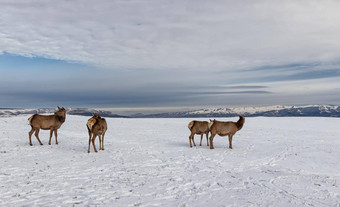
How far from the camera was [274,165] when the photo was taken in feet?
34.2

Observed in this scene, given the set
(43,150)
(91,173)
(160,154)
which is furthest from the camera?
(43,150)

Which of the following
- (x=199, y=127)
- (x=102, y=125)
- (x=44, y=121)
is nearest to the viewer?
(x=102, y=125)

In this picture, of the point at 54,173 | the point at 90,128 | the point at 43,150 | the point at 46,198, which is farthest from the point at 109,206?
the point at 43,150

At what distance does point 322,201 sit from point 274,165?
13.9ft

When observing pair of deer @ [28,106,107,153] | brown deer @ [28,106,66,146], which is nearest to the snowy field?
pair of deer @ [28,106,107,153]

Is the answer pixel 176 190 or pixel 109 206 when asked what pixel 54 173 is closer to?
pixel 109 206

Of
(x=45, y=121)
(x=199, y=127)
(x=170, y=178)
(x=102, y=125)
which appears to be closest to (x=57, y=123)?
(x=45, y=121)

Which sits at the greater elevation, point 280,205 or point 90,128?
point 90,128

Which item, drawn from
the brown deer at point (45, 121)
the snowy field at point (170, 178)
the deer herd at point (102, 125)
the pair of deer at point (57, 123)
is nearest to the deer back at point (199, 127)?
the deer herd at point (102, 125)

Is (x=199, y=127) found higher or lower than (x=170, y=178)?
higher

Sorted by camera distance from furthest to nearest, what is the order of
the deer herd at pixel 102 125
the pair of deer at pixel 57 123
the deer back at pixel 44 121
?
the deer back at pixel 44 121 → the deer herd at pixel 102 125 → the pair of deer at pixel 57 123

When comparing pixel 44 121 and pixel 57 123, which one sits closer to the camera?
pixel 44 121

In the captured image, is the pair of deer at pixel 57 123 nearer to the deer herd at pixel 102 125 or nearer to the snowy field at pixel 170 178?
the deer herd at pixel 102 125

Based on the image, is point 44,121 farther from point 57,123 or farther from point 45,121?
point 57,123
